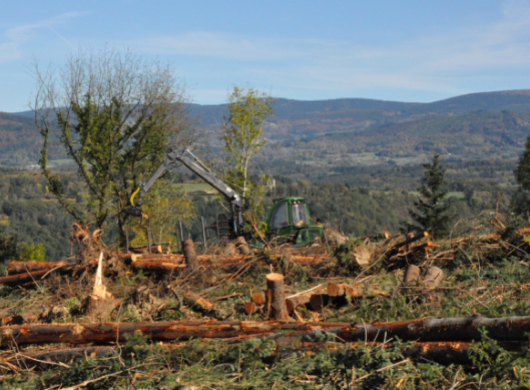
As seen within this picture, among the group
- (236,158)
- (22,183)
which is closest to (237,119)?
(236,158)

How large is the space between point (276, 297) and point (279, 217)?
349 inches

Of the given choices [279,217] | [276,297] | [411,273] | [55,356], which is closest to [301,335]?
[276,297]

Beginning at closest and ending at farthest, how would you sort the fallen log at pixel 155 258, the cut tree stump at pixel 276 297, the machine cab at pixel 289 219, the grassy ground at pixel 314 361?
the grassy ground at pixel 314 361
the cut tree stump at pixel 276 297
the fallen log at pixel 155 258
the machine cab at pixel 289 219

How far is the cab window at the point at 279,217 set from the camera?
15177 millimetres

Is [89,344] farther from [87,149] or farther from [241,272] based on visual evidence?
[87,149]

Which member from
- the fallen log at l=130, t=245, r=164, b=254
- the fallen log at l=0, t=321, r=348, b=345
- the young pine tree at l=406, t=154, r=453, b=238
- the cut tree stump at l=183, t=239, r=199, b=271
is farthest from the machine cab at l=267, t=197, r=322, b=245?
the young pine tree at l=406, t=154, r=453, b=238

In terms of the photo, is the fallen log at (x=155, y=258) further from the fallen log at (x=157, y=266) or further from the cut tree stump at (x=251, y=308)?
the cut tree stump at (x=251, y=308)

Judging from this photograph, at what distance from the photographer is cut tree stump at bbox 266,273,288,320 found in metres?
6.42

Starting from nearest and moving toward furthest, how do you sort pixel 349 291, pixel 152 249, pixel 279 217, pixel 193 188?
pixel 349 291, pixel 152 249, pixel 279 217, pixel 193 188

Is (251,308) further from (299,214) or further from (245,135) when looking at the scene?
(245,135)

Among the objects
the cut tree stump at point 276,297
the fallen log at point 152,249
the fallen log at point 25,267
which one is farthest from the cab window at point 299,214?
the cut tree stump at point 276,297

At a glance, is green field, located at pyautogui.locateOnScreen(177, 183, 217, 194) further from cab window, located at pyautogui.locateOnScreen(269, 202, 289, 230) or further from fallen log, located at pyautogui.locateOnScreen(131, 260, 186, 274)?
fallen log, located at pyautogui.locateOnScreen(131, 260, 186, 274)

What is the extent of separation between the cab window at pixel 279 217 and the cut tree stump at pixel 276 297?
8623mm

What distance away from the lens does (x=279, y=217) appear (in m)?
15.3
